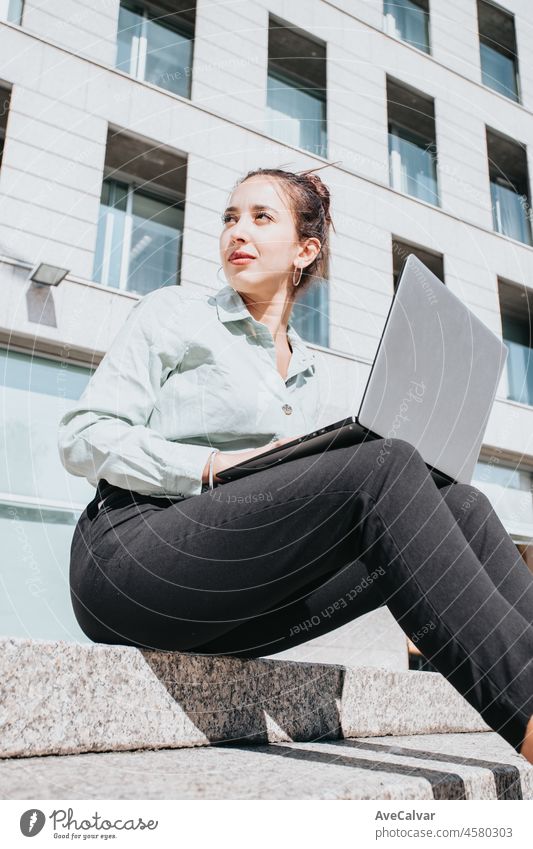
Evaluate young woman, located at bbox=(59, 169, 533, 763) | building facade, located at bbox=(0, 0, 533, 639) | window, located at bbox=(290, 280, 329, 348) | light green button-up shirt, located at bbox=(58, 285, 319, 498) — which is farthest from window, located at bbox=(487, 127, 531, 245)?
young woman, located at bbox=(59, 169, 533, 763)

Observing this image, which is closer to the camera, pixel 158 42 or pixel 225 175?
pixel 225 175

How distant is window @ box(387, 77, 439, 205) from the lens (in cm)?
686

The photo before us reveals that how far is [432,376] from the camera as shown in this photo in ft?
4.11

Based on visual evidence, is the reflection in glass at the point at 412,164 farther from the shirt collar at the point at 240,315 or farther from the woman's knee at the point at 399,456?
the woman's knee at the point at 399,456

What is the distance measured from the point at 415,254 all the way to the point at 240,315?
204 inches

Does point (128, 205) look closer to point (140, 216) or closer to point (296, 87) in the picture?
point (140, 216)

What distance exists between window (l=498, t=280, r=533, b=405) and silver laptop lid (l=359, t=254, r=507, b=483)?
586cm

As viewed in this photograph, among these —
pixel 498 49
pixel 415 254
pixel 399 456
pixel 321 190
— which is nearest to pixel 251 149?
pixel 415 254

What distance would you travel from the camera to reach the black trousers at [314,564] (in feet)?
3.04

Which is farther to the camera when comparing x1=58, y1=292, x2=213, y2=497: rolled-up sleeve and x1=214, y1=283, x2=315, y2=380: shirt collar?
x1=214, y1=283, x2=315, y2=380: shirt collar

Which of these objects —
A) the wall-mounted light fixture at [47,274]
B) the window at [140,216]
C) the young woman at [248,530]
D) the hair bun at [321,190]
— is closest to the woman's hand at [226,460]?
the young woman at [248,530]

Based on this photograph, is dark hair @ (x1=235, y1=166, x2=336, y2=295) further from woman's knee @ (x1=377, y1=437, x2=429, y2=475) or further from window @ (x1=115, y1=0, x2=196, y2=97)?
window @ (x1=115, y1=0, x2=196, y2=97)
